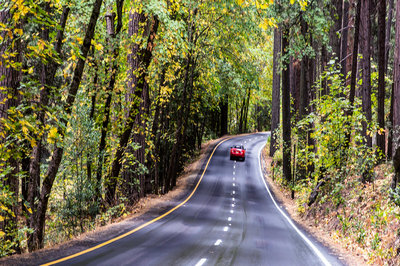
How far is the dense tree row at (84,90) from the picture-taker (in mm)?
7410

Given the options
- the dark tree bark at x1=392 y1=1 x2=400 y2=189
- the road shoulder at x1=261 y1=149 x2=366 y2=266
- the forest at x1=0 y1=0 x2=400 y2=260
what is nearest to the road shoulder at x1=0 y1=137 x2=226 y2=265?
the forest at x1=0 y1=0 x2=400 y2=260

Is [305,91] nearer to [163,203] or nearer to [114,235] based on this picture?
[163,203]

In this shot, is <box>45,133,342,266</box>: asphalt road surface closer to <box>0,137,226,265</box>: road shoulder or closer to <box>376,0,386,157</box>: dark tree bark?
<box>0,137,226,265</box>: road shoulder

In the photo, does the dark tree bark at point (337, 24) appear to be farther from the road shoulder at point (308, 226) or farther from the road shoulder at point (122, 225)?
the road shoulder at point (122, 225)

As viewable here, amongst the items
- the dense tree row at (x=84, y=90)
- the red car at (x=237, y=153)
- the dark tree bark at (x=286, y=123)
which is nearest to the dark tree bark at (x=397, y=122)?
the dense tree row at (x=84, y=90)

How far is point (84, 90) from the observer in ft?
44.5

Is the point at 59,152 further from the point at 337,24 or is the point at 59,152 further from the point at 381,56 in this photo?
the point at 337,24

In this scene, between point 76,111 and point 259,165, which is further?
point 259,165

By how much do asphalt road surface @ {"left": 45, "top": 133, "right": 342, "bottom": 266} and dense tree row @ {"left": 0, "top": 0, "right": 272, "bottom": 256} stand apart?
244cm

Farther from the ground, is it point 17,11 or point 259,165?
point 17,11

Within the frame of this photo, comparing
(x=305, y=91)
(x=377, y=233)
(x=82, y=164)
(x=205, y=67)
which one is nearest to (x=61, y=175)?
(x=82, y=164)

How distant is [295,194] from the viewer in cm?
2877

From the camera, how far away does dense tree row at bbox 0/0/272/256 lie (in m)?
7.41

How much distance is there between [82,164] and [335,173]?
35.9 ft
